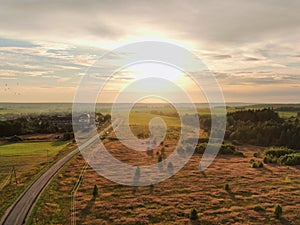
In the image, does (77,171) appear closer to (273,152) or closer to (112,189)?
(112,189)

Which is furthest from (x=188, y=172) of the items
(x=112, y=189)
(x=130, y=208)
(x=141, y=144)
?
(x=141, y=144)

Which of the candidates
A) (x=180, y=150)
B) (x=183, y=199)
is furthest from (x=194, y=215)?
(x=180, y=150)

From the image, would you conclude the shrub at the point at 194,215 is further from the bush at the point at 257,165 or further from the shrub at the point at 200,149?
the shrub at the point at 200,149

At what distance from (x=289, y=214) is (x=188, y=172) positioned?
1743cm

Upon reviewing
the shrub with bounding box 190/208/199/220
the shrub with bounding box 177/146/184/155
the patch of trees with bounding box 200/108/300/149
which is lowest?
the shrub with bounding box 190/208/199/220

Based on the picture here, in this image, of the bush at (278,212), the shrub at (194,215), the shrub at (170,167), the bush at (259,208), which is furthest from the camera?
the shrub at (170,167)

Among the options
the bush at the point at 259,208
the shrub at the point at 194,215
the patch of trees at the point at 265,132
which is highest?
the patch of trees at the point at 265,132

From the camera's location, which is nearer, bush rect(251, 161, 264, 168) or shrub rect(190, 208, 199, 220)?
shrub rect(190, 208, 199, 220)

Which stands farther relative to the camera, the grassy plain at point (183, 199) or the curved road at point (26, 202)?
the grassy plain at point (183, 199)

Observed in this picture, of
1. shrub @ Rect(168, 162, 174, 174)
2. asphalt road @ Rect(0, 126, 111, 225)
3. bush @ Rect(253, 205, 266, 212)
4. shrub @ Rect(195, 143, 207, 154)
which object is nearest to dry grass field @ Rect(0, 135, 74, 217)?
asphalt road @ Rect(0, 126, 111, 225)

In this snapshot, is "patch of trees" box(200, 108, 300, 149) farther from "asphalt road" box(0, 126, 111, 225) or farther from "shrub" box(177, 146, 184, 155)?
"asphalt road" box(0, 126, 111, 225)

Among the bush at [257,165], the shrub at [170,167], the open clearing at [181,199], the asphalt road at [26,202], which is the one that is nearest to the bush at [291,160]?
the bush at [257,165]

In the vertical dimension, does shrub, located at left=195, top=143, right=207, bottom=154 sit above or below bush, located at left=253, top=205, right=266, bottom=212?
above

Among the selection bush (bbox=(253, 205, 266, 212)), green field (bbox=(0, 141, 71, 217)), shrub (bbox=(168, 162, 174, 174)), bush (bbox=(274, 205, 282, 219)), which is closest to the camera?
bush (bbox=(274, 205, 282, 219))
